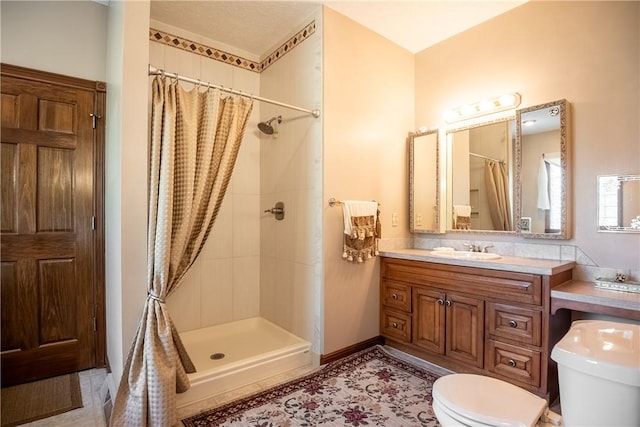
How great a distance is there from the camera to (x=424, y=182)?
9.27 ft

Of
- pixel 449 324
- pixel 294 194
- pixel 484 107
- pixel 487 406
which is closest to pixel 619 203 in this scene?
pixel 484 107

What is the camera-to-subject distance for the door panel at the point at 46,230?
2031mm

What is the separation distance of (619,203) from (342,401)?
6.66ft

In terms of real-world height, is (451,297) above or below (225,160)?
below

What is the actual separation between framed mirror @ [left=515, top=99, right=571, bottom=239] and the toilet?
114 centimetres

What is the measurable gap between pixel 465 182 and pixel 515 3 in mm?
1334

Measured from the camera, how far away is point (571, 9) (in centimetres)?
206

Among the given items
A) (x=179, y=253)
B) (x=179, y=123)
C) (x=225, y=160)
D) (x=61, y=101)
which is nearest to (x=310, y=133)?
(x=225, y=160)

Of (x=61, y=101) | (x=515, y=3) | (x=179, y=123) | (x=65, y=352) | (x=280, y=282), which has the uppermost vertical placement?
(x=515, y=3)

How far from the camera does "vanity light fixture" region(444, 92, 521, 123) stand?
2.31m

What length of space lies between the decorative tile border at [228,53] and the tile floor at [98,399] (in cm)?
255

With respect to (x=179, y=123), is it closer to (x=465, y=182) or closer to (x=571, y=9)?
(x=465, y=182)

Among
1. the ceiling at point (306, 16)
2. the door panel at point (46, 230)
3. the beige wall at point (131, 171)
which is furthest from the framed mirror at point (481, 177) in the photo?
the door panel at point (46, 230)

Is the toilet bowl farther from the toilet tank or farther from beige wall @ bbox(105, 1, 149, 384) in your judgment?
beige wall @ bbox(105, 1, 149, 384)
